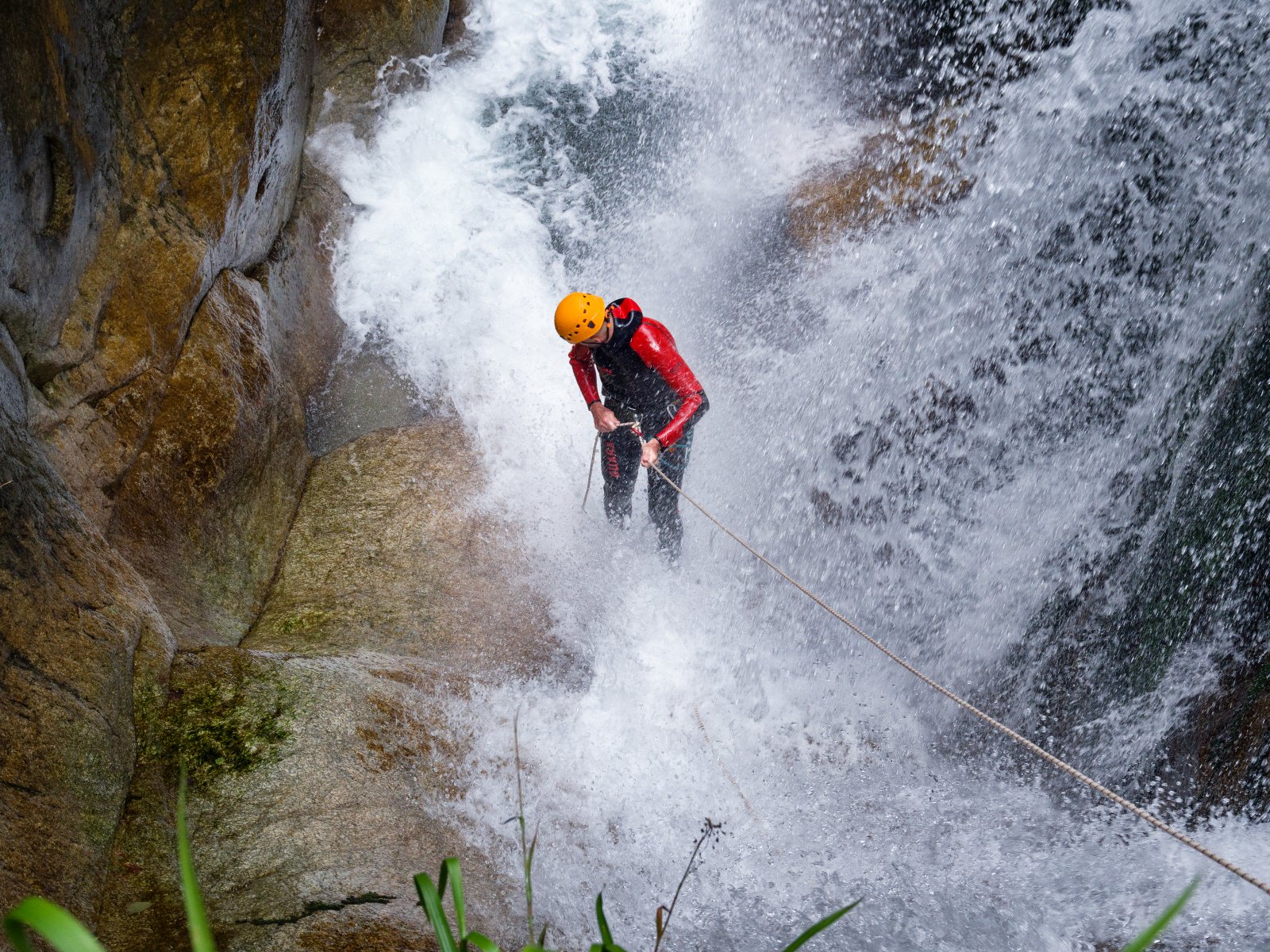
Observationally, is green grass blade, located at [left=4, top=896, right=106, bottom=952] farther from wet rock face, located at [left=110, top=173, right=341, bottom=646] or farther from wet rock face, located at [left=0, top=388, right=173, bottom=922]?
wet rock face, located at [left=110, top=173, right=341, bottom=646]

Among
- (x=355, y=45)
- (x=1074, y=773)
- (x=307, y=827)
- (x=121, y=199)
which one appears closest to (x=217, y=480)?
(x=121, y=199)

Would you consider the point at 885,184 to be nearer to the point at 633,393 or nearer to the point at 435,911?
the point at 633,393

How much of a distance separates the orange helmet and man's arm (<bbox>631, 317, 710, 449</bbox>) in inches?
9.8

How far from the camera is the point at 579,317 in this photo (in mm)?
3760

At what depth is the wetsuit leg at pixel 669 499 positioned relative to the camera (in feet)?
14.9

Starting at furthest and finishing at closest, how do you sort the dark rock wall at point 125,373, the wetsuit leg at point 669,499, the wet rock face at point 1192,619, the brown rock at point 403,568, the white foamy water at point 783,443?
the wetsuit leg at point 669,499 → the brown rock at point 403,568 → the wet rock face at point 1192,619 → the white foamy water at point 783,443 → the dark rock wall at point 125,373

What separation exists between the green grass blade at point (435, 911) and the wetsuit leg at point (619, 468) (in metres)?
3.25

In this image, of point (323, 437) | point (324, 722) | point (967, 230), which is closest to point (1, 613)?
point (324, 722)

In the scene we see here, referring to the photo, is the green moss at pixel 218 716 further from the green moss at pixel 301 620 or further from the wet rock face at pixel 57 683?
the green moss at pixel 301 620

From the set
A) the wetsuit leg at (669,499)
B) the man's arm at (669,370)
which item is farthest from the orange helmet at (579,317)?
the wetsuit leg at (669,499)

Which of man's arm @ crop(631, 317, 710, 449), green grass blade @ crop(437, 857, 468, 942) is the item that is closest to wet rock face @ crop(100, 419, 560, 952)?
man's arm @ crop(631, 317, 710, 449)

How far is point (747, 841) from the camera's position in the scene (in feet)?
11.9

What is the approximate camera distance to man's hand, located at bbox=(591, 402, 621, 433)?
426 centimetres

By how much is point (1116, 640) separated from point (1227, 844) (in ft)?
3.68
